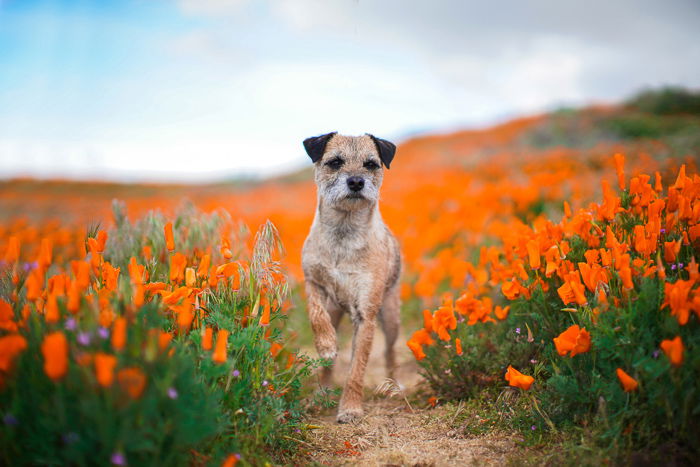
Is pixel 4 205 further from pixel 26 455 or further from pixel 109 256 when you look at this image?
pixel 26 455

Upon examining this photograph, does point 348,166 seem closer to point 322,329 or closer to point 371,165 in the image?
point 371,165

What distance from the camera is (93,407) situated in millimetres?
1949

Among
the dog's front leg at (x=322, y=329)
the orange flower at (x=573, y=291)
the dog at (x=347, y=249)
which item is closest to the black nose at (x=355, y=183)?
the dog at (x=347, y=249)

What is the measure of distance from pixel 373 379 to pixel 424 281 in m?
1.77

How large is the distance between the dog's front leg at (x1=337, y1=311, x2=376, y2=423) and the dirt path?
113 mm

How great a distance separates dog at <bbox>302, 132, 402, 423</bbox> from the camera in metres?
4.28

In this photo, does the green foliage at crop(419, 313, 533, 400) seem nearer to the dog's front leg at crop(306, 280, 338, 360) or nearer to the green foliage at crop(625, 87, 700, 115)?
the dog's front leg at crop(306, 280, 338, 360)

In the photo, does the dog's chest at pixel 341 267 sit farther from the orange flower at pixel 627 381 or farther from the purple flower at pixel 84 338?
the purple flower at pixel 84 338

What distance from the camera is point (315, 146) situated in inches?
184

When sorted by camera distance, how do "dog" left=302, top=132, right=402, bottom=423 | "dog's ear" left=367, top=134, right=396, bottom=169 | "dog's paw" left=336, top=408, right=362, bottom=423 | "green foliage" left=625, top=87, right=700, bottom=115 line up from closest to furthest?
1. "dog's paw" left=336, top=408, right=362, bottom=423
2. "dog" left=302, top=132, right=402, bottom=423
3. "dog's ear" left=367, top=134, right=396, bottom=169
4. "green foliage" left=625, top=87, right=700, bottom=115

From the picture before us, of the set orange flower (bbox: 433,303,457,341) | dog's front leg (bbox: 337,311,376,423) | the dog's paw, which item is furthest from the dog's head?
the dog's paw

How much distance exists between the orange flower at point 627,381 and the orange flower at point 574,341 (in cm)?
26

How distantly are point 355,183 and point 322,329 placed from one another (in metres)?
1.42

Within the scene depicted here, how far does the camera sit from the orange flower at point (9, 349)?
209 cm
